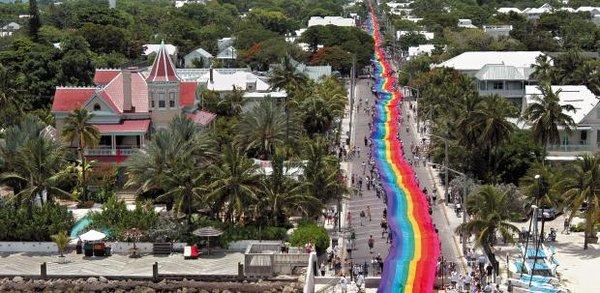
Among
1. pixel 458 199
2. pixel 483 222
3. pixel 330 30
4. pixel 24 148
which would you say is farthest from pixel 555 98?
pixel 330 30

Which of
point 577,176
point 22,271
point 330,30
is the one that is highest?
point 330,30

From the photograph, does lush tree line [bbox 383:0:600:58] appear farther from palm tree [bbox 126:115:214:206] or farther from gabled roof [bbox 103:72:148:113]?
palm tree [bbox 126:115:214:206]

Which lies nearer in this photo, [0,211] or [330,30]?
[0,211]

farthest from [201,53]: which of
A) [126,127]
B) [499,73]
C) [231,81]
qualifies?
[126,127]

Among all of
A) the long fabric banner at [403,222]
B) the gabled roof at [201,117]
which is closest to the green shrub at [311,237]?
the long fabric banner at [403,222]

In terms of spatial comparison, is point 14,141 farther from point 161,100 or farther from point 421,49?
point 421,49

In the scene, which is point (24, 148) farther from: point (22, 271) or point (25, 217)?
point (22, 271)

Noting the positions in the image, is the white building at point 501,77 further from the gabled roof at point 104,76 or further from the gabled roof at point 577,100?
the gabled roof at point 104,76
